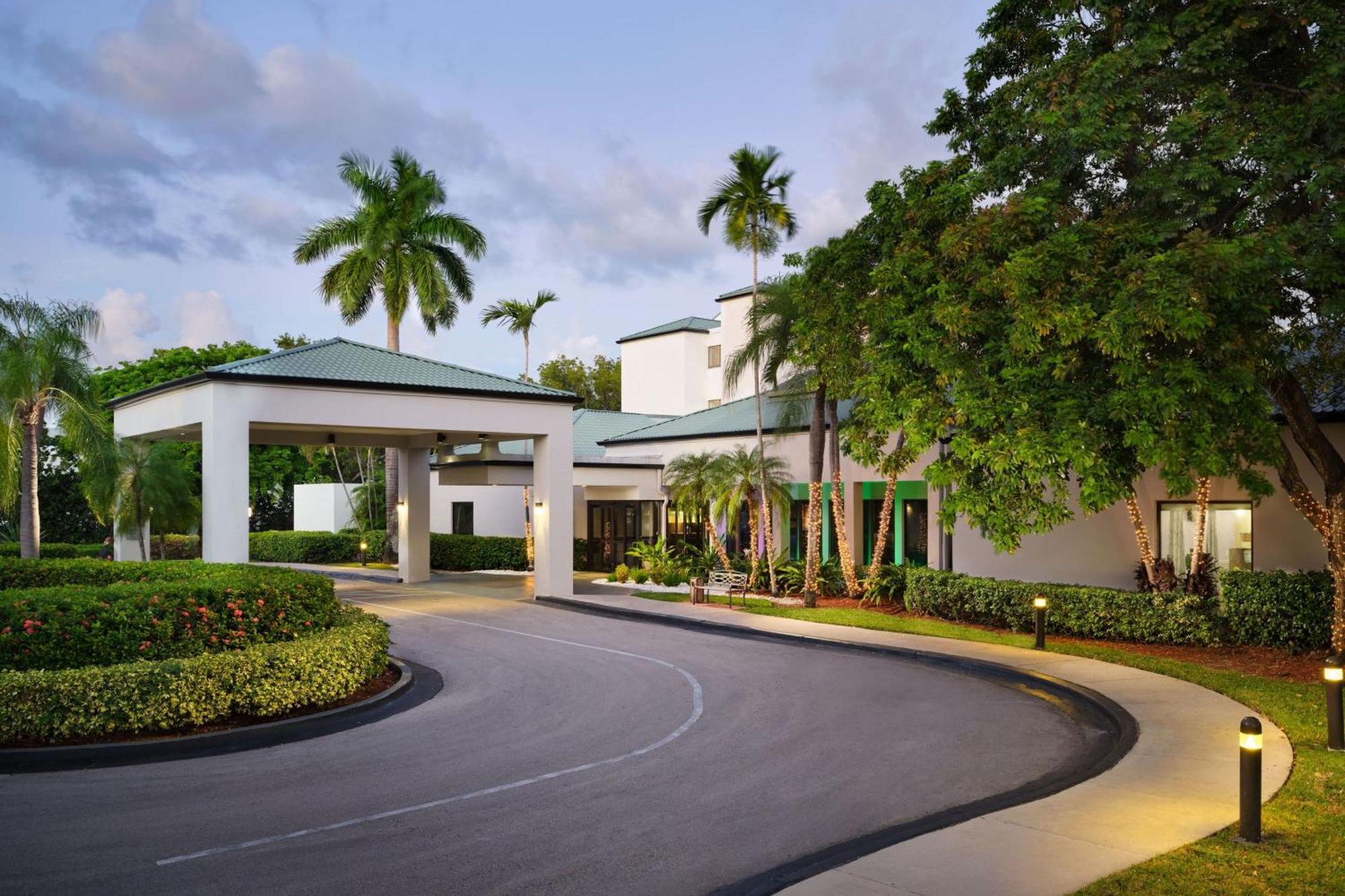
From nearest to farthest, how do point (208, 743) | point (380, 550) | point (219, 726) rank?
point (208, 743) → point (219, 726) → point (380, 550)

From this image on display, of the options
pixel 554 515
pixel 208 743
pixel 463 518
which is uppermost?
pixel 554 515

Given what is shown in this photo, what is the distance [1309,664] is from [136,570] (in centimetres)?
1796

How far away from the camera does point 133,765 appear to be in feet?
31.9

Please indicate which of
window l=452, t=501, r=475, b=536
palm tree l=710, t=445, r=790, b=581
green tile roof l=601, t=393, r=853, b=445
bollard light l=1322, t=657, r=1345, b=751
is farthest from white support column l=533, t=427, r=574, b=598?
bollard light l=1322, t=657, r=1345, b=751

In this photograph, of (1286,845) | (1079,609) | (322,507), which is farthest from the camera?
(322,507)

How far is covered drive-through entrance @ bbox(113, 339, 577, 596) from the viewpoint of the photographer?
20.7 metres

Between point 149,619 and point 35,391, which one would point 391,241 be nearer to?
point 35,391

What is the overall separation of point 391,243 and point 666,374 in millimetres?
17134

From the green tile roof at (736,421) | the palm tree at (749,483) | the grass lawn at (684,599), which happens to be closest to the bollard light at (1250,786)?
the grass lawn at (684,599)

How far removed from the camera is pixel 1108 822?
755cm

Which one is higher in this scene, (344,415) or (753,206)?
(753,206)

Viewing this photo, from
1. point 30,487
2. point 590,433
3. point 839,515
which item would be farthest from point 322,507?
point 839,515

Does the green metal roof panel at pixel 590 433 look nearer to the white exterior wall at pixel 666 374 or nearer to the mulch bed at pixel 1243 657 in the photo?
the white exterior wall at pixel 666 374

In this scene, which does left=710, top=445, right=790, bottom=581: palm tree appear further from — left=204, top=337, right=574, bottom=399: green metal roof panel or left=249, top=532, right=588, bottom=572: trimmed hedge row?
left=249, top=532, right=588, bottom=572: trimmed hedge row
